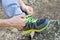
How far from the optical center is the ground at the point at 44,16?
282cm

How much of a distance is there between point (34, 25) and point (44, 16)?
887 mm

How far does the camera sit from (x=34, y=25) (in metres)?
2.75

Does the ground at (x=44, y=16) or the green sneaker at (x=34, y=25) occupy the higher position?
the green sneaker at (x=34, y=25)

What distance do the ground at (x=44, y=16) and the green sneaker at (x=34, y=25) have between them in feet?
0.29

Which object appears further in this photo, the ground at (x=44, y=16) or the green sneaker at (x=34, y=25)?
the ground at (x=44, y=16)

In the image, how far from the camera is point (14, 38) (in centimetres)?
295

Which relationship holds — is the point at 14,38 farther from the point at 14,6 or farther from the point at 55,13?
the point at 55,13

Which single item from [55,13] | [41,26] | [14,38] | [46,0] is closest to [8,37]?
[14,38]

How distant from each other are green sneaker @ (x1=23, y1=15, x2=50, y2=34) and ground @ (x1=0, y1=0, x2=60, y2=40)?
89mm

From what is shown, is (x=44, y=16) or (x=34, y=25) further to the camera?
(x=44, y=16)

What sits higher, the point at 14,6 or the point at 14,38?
the point at 14,6

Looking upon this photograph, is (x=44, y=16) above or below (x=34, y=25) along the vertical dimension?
below

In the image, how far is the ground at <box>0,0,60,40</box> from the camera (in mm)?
2818

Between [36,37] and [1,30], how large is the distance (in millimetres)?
516
